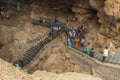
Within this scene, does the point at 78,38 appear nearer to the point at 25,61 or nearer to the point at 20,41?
the point at 25,61

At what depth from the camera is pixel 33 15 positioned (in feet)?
134

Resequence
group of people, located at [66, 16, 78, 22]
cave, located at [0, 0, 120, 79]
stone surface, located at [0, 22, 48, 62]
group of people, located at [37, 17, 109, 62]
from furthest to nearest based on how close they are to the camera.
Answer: group of people, located at [66, 16, 78, 22] < stone surface, located at [0, 22, 48, 62] < cave, located at [0, 0, 120, 79] < group of people, located at [37, 17, 109, 62]

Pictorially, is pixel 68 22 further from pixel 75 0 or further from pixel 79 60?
pixel 79 60

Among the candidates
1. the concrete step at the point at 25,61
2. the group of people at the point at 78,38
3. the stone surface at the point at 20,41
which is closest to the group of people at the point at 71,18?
the group of people at the point at 78,38

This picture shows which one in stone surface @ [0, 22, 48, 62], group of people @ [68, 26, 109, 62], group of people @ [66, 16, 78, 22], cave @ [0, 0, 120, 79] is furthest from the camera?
group of people @ [66, 16, 78, 22]

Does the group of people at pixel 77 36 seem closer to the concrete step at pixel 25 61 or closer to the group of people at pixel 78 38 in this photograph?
the group of people at pixel 78 38

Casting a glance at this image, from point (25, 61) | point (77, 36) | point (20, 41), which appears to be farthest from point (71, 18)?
point (25, 61)

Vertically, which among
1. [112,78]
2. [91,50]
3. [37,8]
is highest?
[37,8]

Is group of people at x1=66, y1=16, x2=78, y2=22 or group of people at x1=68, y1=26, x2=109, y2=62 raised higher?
group of people at x1=66, y1=16, x2=78, y2=22

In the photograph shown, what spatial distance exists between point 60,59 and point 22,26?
8.11m

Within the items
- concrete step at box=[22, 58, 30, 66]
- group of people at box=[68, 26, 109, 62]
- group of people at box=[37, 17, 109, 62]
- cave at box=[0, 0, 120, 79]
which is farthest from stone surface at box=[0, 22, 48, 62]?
group of people at box=[68, 26, 109, 62]

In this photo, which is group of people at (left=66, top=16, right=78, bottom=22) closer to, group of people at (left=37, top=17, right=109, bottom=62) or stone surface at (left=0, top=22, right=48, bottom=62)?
group of people at (left=37, top=17, right=109, bottom=62)

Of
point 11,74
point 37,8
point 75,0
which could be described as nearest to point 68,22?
point 75,0

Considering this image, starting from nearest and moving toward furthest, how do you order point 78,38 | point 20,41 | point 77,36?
point 78,38 < point 77,36 < point 20,41
